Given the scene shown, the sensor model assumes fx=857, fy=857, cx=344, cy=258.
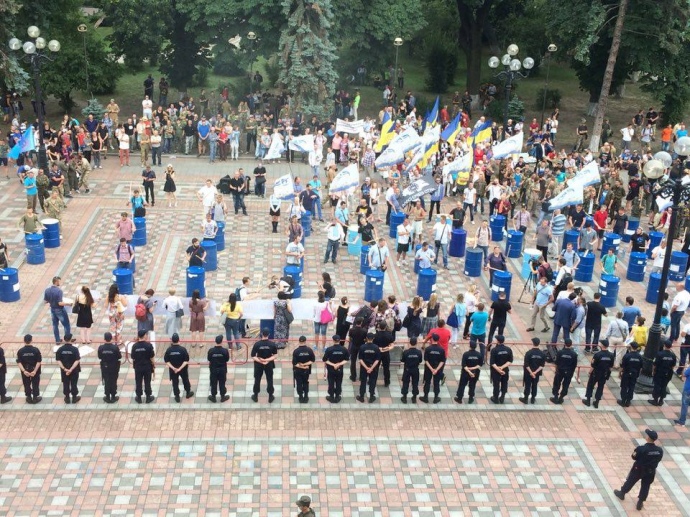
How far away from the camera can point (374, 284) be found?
2289 cm

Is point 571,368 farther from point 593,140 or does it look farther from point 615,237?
point 593,140

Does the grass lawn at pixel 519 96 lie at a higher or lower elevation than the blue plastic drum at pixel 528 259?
higher

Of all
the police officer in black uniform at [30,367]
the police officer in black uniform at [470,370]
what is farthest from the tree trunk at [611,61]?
the police officer in black uniform at [30,367]

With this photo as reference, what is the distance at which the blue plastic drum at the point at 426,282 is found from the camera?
23.1 metres

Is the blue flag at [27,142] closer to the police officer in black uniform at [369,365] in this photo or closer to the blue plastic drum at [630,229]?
the police officer in black uniform at [369,365]

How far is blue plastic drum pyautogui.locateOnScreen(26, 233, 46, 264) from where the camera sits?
2470 cm

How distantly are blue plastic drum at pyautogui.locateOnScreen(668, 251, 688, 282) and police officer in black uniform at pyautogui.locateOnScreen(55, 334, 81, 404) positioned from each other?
1695 centimetres

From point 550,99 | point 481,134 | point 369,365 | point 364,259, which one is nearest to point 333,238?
point 364,259

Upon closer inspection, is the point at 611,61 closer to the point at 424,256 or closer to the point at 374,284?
the point at 424,256

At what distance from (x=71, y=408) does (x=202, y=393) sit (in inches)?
105

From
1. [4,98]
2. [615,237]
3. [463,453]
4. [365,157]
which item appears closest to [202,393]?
[463,453]

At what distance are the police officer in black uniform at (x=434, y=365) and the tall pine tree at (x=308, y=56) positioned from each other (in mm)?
23556

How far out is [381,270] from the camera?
23.4m

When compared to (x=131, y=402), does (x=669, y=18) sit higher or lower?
higher
